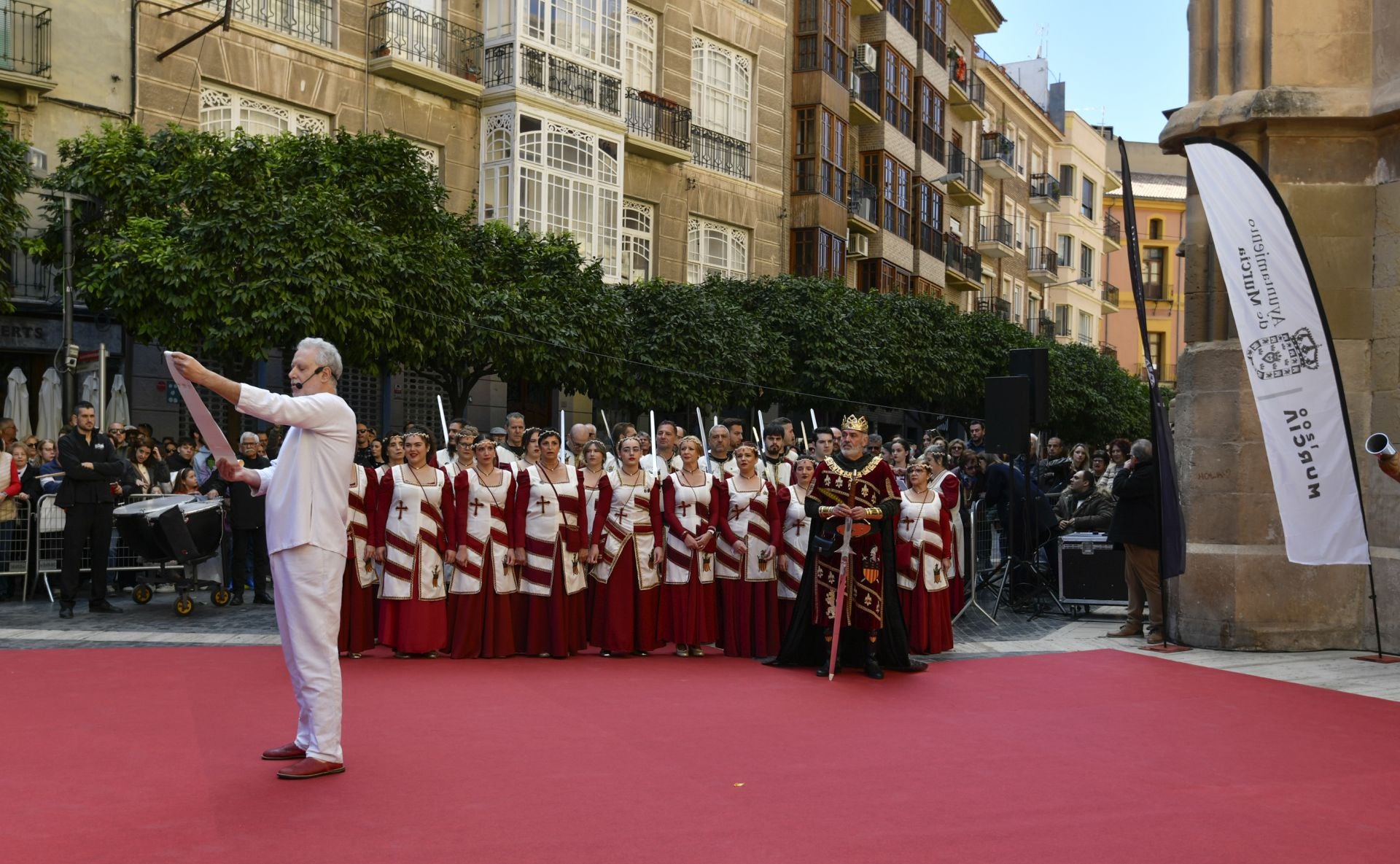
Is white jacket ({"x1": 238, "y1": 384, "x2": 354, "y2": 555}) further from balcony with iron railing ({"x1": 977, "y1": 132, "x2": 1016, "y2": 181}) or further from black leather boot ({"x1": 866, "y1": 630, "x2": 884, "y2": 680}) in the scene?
balcony with iron railing ({"x1": 977, "y1": 132, "x2": 1016, "y2": 181})

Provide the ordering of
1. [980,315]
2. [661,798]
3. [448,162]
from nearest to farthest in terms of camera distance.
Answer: [661,798] < [448,162] < [980,315]

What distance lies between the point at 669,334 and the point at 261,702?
1576 cm

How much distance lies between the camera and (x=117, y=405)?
1884cm

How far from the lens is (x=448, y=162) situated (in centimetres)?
2544

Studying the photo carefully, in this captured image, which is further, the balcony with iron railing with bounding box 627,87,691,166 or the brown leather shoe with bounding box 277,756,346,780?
the balcony with iron railing with bounding box 627,87,691,166

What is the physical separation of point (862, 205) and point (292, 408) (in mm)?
33264

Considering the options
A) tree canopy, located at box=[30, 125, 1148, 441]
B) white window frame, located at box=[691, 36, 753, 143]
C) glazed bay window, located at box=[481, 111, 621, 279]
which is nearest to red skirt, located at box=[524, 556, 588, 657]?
tree canopy, located at box=[30, 125, 1148, 441]

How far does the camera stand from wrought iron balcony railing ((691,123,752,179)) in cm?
3148

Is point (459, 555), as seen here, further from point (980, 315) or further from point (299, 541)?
point (980, 315)

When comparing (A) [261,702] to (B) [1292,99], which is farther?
(B) [1292,99]

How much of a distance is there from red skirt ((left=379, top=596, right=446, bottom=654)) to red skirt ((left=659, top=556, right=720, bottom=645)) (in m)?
1.77

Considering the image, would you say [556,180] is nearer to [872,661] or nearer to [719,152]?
[719,152]

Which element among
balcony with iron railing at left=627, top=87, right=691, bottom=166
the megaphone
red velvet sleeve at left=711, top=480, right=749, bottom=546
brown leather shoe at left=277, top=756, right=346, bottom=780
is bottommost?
brown leather shoe at left=277, top=756, right=346, bottom=780

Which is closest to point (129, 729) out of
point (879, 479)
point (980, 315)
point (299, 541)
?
point (299, 541)
